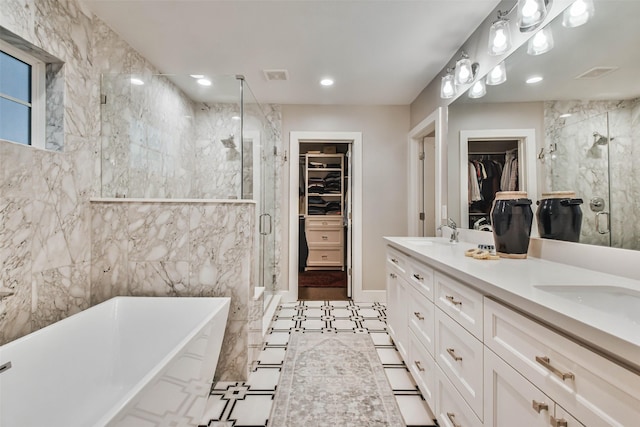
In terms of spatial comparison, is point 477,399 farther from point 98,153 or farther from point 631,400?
point 98,153

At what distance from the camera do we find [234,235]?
6.27 ft

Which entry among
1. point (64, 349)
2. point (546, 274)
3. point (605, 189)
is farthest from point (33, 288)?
point (605, 189)

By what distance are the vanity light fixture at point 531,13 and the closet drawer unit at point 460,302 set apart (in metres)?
1.34

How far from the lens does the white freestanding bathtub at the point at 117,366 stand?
1.04 meters

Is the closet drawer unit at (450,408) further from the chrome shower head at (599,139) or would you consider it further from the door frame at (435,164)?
the door frame at (435,164)

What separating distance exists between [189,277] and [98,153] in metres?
1.06

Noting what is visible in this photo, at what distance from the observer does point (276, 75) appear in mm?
2785

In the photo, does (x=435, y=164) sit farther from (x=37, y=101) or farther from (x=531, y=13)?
(x=37, y=101)

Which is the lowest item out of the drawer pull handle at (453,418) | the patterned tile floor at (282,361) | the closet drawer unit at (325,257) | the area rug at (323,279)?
the patterned tile floor at (282,361)

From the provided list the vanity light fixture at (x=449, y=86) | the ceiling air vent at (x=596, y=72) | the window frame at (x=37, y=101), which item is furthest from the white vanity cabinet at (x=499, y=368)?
the window frame at (x=37, y=101)

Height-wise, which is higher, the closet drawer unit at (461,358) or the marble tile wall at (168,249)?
the marble tile wall at (168,249)

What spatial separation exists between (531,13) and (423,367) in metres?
1.93

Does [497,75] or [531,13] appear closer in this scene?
[531,13]

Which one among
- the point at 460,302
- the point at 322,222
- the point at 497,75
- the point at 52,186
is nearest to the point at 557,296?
the point at 460,302
